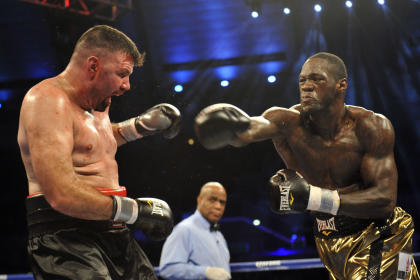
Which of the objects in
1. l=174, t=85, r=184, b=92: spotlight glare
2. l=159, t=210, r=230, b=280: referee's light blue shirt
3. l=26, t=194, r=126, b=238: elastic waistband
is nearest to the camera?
l=26, t=194, r=126, b=238: elastic waistband

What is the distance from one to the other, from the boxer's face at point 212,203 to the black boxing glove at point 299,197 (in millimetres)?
1767

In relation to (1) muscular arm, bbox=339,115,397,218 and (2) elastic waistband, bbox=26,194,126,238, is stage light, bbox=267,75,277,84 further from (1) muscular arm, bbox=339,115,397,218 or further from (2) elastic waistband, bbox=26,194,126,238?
(2) elastic waistband, bbox=26,194,126,238

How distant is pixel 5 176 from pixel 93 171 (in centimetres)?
541

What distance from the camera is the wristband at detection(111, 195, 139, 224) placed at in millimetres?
1708

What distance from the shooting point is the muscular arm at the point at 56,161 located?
1600mm

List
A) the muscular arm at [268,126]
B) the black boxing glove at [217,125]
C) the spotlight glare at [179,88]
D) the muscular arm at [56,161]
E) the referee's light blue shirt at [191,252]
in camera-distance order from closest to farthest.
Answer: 1. the muscular arm at [56,161]
2. the black boxing glove at [217,125]
3. the muscular arm at [268,126]
4. the referee's light blue shirt at [191,252]
5. the spotlight glare at [179,88]

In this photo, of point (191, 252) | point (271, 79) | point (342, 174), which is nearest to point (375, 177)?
point (342, 174)

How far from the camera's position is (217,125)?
73.2 inches

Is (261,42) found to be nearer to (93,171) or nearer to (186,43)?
(186,43)

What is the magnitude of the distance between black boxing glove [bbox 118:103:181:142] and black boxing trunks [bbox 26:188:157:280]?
473mm

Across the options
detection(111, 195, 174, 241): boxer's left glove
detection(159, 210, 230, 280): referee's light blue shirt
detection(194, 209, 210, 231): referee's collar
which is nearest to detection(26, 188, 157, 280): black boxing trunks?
detection(111, 195, 174, 241): boxer's left glove

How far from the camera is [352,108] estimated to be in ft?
7.89

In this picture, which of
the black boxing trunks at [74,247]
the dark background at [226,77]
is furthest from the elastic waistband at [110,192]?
the dark background at [226,77]

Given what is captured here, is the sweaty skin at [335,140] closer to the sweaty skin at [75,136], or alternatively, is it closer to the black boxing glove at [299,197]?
the black boxing glove at [299,197]
